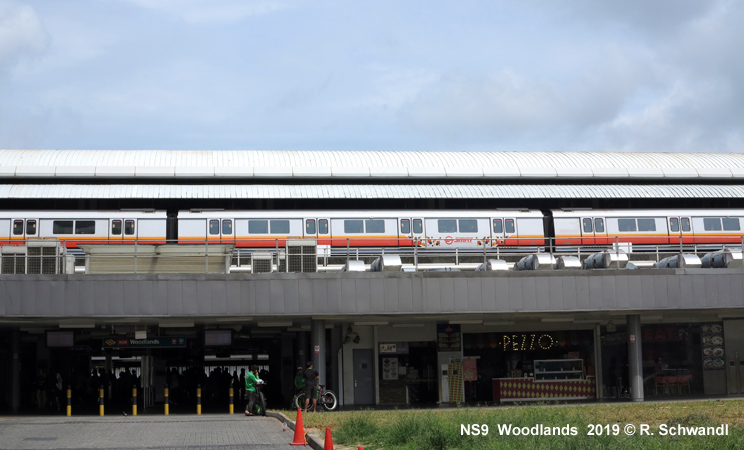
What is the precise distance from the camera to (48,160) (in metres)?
44.4

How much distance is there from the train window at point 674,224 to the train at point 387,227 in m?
0.05

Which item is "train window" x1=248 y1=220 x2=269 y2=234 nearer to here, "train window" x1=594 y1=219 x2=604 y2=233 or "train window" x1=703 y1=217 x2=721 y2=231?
"train window" x1=594 y1=219 x2=604 y2=233

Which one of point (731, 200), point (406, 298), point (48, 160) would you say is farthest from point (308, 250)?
point (731, 200)

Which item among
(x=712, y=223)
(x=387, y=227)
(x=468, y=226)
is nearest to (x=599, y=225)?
(x=712, y=223)

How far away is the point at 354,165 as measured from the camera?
4631cm

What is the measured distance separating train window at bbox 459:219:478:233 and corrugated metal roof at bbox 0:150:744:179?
4929 millimetres

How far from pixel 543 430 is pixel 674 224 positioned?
29.6m

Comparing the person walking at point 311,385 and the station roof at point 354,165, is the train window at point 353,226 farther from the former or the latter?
the person walking at point 311,385

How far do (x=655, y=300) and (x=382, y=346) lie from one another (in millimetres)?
8891

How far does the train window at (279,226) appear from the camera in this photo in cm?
3972

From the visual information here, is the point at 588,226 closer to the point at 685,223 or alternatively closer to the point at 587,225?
the point at 587,225

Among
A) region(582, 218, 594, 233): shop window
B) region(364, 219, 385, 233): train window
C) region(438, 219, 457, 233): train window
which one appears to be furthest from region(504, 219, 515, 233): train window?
region(364, 219, 385, 233): train window

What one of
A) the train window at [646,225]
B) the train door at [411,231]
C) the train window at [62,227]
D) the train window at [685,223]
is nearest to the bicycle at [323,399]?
the train door at [411,231]

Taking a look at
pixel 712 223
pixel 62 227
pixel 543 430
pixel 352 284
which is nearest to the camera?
pixel 543 430
